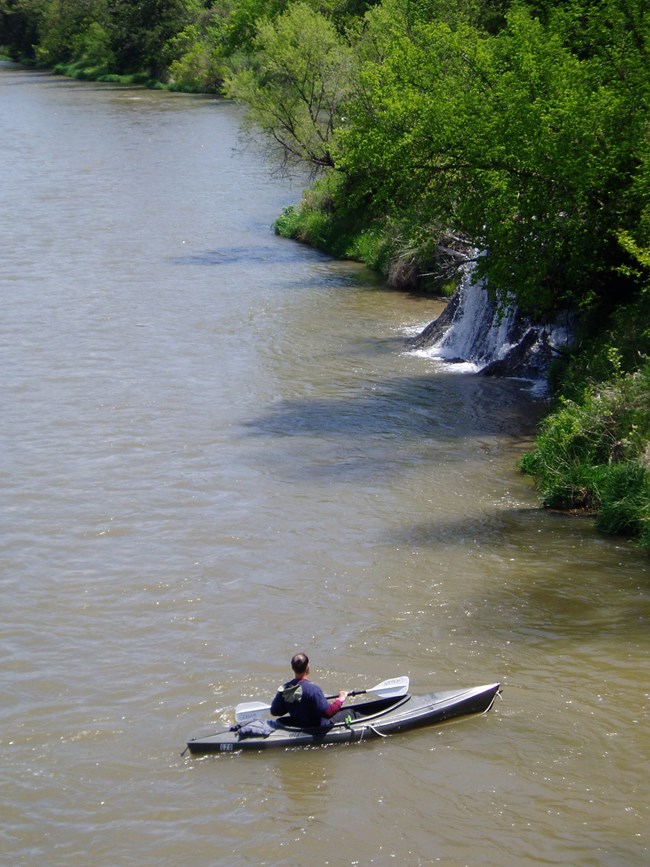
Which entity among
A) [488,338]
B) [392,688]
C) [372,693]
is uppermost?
[488,338]

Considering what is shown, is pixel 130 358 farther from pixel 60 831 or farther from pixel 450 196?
pixel 60 831

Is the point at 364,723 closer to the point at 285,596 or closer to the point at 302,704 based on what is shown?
the point at 302,704

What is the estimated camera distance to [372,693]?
11609mm

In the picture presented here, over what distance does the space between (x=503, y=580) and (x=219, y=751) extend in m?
4.72

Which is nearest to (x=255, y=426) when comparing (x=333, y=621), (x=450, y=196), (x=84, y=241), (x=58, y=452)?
(x=58, y=452)

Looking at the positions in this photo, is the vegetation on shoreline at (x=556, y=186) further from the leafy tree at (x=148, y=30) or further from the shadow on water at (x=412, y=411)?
the leafy tree at (x=148, y=30)

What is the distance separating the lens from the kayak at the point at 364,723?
1122 centimetres

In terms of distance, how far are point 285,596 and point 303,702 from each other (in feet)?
10.3

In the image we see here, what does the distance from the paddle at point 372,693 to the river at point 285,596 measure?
1.27 ft

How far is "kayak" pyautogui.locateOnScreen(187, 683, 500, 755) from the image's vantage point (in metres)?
11.2

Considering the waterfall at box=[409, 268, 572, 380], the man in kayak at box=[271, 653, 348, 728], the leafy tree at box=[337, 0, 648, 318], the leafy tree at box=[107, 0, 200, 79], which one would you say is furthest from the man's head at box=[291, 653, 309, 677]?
the leafy tree at box=[107, 0, 200, 79]

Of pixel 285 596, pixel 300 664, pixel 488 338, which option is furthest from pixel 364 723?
pixel 488 338

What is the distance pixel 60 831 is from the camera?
10227mm

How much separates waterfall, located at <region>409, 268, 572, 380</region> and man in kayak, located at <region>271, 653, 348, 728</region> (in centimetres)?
1183
